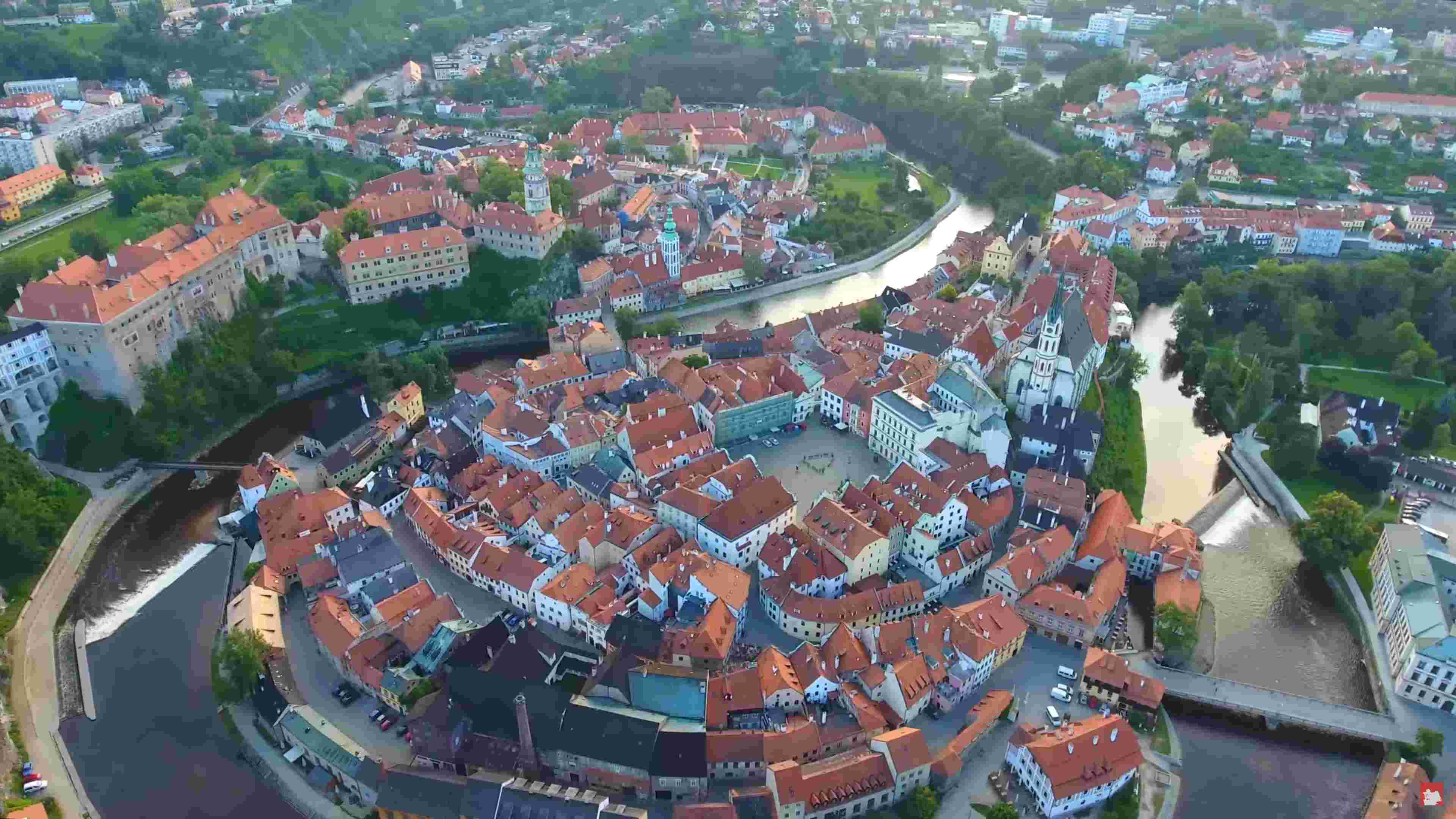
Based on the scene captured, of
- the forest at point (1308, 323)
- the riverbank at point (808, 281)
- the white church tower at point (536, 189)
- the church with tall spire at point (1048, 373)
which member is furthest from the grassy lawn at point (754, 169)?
the church with tall spire at point (1048, 373)

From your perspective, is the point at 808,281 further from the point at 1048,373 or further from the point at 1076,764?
the point at 1076,764

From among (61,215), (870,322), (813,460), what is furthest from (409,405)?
(61,215)

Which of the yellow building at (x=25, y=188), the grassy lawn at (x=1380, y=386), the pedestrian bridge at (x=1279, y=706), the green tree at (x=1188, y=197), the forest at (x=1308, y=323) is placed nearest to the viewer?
the pedestrian bridge at (x=1279, y=706)

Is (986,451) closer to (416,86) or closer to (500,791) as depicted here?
(500,791)

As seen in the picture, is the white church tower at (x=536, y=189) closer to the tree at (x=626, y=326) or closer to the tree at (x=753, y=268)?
the tree at (x=626, y=326)

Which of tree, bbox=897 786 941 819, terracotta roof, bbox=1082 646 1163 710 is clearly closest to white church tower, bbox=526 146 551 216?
terracotta roof, bbox=1082 646 1163 710
